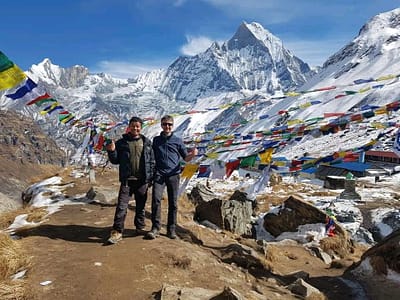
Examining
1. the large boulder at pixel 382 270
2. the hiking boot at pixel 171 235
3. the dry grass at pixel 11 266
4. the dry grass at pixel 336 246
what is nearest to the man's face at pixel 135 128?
the hiking boot at pixel 171 235

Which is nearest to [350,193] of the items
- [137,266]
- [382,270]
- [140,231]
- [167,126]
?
[382,270]

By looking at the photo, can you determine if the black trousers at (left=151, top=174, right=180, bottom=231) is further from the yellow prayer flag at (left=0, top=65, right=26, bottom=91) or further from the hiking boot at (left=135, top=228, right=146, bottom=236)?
the yellow prayer flag at (left=0, top=65, right=26, bottom=91)

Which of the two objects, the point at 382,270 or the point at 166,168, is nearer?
the point at 382,270

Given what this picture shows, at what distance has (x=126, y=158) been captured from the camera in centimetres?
883

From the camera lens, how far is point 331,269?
10.5 metres

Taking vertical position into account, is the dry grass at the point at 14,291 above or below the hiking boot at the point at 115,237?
below

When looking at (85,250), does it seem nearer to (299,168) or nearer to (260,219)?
(299,168)

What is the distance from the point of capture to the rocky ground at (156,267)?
618 cm

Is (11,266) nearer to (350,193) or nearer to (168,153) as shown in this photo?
(168,153)

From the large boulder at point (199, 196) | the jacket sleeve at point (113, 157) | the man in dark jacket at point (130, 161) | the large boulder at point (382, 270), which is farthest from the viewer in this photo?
the large boulder at point (199, 196)

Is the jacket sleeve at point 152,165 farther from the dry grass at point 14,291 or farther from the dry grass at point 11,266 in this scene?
the dry grass at point 14,291

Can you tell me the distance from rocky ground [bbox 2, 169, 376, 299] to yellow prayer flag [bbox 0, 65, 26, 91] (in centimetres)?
355

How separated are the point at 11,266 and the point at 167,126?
4.40 m

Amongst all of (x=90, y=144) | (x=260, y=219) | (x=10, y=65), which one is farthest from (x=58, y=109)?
(x=260, y=219)
